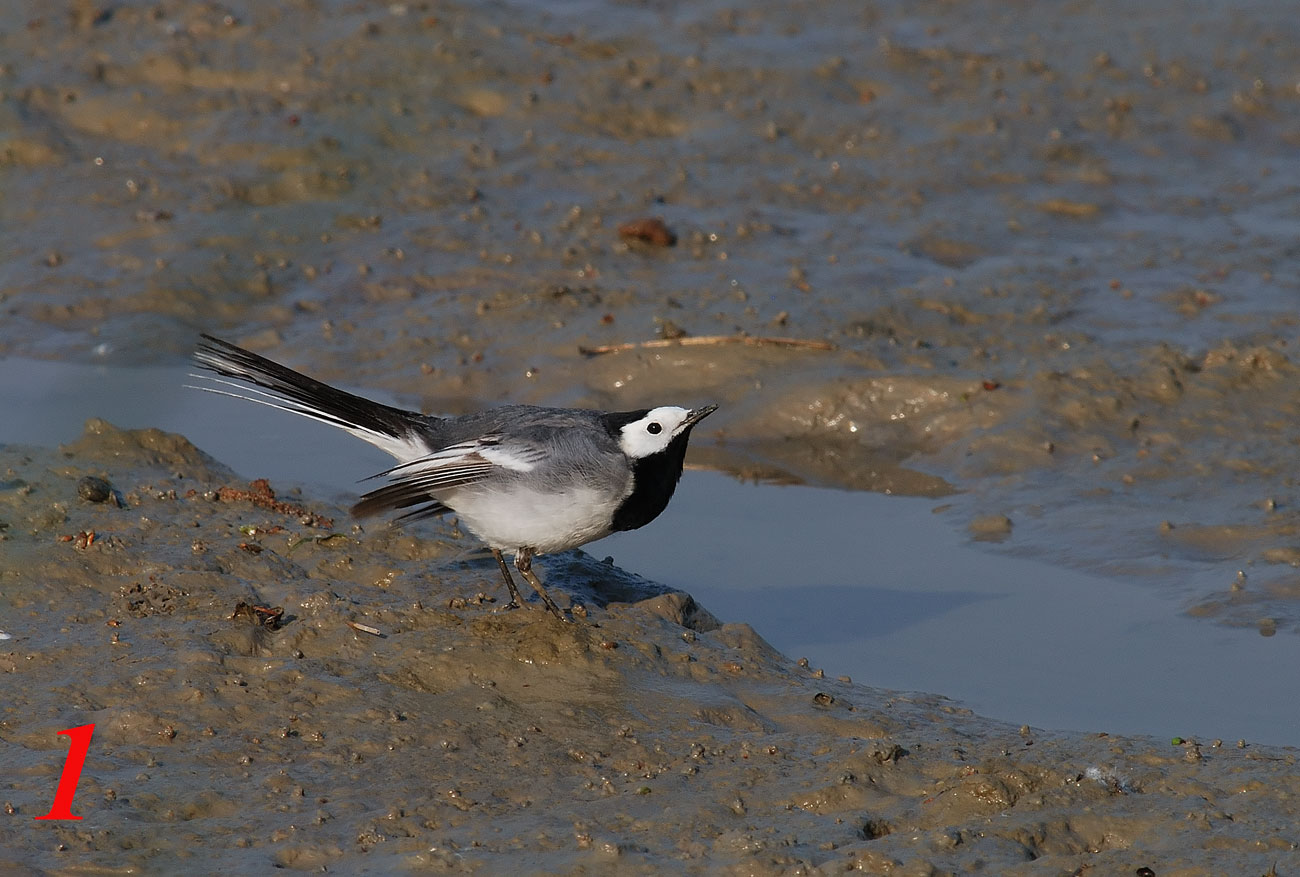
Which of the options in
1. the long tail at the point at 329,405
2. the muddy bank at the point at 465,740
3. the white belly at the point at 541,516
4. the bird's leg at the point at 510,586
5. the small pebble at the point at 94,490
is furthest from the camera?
the small pebble at the point at 94,490

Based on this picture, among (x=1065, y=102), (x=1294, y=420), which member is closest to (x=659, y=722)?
(x=1294, y=420)

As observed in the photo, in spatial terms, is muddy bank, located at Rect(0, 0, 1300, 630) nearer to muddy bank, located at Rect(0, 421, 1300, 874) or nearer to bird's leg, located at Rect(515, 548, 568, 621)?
muddy bank, located at Rect(0, 421, 1300, 874)

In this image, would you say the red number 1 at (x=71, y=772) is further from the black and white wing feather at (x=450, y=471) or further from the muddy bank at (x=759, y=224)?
the muddy bank at (x=759, y=224)

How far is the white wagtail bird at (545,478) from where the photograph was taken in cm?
628

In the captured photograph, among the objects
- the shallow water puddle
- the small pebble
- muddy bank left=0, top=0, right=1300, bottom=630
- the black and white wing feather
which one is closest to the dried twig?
the black and white wing feather

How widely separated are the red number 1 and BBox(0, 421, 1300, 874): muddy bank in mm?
37

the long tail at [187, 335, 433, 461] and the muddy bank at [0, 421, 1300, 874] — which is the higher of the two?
the long tail at [187, 335, 433, 461]

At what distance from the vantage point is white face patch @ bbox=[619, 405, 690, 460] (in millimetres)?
6340

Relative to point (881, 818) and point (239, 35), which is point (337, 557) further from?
point (239, 35)

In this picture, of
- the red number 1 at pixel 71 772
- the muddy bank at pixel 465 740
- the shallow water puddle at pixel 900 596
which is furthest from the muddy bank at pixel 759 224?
the red number 1 at pixel 71 772

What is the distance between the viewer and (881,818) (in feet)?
16.4

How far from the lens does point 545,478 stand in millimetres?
6305

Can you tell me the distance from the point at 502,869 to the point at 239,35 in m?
9.38

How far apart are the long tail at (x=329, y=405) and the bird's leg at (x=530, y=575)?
2.17 ft
